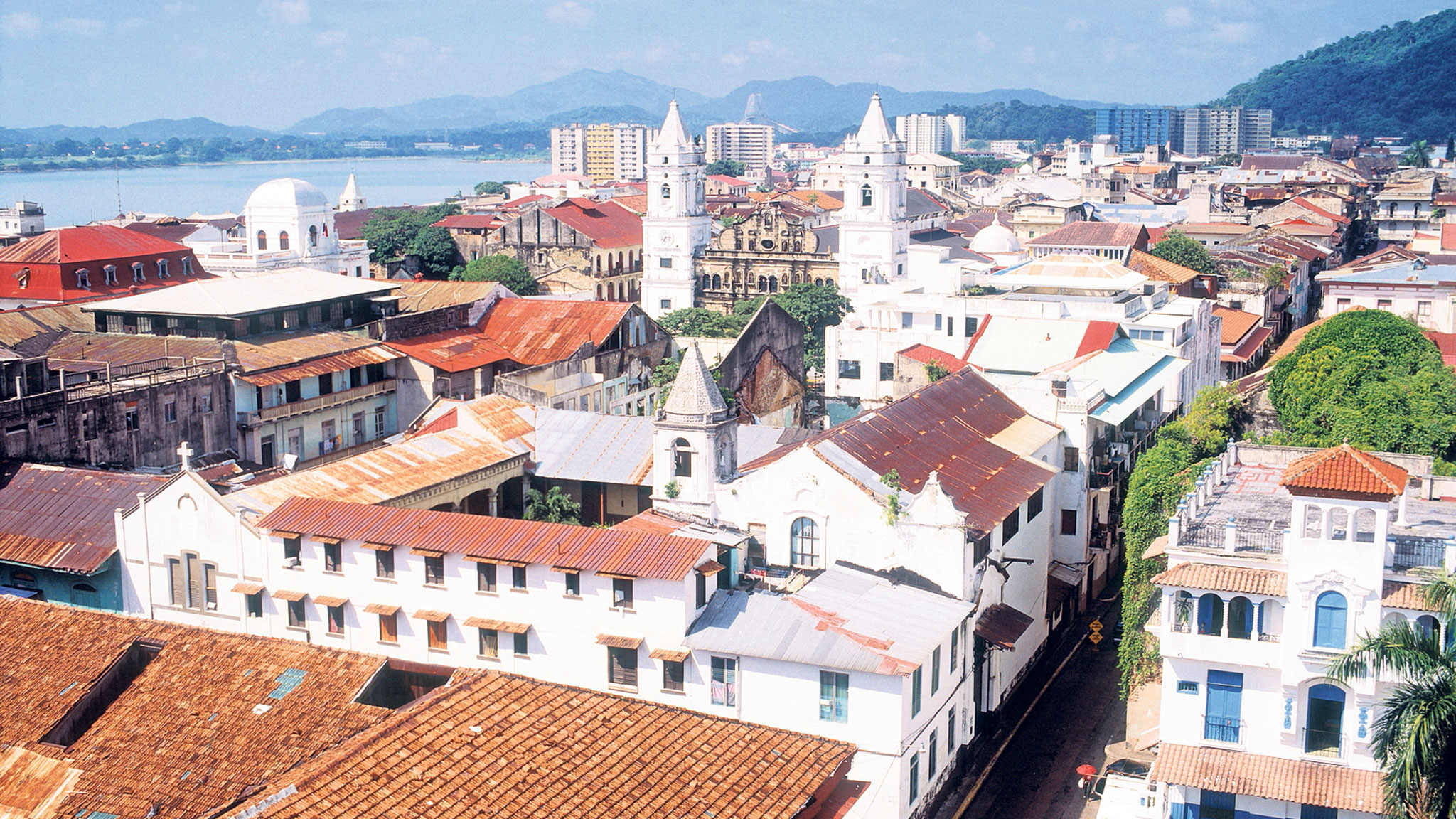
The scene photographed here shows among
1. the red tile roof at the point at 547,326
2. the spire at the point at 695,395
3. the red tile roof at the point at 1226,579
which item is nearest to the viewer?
the red tile roof at the point at 1226,579

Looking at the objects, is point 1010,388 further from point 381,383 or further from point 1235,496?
point 381,383

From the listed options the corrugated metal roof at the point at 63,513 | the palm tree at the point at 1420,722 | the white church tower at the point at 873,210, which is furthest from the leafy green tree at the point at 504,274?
the palm tree at the point at 1420,722

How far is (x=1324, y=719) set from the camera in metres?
27.7

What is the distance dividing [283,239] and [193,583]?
54291mm

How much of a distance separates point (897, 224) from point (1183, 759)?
73589mm

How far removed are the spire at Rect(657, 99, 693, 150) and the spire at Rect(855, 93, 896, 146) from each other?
1341cm

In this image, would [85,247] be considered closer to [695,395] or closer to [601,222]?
[601,222]

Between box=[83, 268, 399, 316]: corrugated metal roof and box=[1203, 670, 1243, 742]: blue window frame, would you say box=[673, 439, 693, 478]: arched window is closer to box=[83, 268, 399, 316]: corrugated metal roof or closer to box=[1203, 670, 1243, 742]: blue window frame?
box=[1203, 670, 1243, 742]: blue window frame

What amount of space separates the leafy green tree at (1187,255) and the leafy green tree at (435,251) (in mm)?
56321

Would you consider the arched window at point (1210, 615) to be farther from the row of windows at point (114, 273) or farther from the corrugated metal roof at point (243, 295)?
the row of windows at point (114, 273)

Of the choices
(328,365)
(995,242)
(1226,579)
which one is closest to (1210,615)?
(1226,579)

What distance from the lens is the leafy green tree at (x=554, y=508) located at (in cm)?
4088

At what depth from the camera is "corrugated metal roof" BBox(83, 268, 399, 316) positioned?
54906 mm

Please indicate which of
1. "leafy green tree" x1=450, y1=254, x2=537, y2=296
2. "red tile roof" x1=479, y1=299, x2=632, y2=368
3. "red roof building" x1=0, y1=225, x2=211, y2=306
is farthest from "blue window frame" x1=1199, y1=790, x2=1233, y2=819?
"leafy green tree" x1=450, y1=254, x2=537, y2=296
